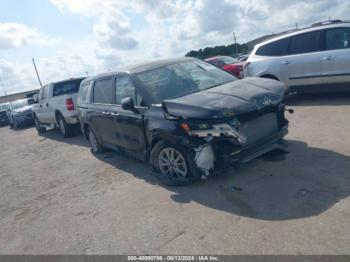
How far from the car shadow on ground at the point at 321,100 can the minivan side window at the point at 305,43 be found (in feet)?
3.92

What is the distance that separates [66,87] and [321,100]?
7.94m

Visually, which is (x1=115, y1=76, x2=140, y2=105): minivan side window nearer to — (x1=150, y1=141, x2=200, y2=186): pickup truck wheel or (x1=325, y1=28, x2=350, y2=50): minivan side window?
(x1=150, y1=141, x2=200, y2=186): pickup truck wheel

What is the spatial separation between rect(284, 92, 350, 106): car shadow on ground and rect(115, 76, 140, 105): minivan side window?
4.99 meters

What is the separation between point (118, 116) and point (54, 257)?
2.93 m

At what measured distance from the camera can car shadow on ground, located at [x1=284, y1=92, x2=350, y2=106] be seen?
896 centimetres

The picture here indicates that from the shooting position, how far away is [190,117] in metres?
5.01

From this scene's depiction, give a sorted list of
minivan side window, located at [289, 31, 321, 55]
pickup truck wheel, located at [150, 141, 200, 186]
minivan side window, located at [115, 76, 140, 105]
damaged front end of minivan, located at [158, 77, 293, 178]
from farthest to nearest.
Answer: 1. minivan side window, located at [289, 31, 321, 55]
2. minivan side window, located at [115, 76, 140, 105]
3. pickup truck wheel, located at [150, 141, 200, 186]
4. damaged front end of minivan, located at [158, 77, 293, 178]

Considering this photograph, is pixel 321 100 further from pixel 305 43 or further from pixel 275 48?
pixel 275 48

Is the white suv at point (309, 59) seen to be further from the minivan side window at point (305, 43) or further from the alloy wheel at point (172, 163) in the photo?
the alloy wheel at point (172, 163)

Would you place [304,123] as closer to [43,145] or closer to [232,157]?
[232,157]

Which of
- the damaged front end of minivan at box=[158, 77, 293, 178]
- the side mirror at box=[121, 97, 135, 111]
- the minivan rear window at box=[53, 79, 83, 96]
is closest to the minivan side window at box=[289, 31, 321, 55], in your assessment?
the damaged front end of minivan at box=[158, 77, 293, 178]

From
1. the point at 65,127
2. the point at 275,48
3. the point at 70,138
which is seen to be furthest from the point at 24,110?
the point at 275,48

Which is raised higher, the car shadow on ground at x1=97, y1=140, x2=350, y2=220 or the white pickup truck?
the white pickup truck

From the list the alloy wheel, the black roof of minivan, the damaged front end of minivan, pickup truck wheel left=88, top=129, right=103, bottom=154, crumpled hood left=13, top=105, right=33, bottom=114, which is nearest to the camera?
the damaged front end of minivan
